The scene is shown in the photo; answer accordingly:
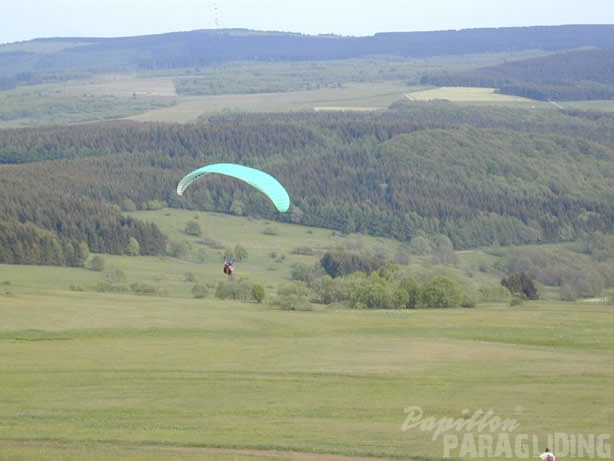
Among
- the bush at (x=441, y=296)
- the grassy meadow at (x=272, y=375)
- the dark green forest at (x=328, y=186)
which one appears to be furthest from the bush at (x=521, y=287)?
the dark green forest at (x=328, y=186)

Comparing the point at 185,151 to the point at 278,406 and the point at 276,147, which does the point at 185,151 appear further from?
the point at 278,406

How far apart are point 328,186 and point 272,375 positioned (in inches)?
4904

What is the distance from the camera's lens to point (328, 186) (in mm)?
170375

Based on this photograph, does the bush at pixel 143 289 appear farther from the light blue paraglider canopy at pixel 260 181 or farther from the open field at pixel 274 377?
the light blue paraglider canopy at pixel 260 181

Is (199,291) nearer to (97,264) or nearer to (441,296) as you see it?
(441,296)

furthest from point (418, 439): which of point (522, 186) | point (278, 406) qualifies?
point (522, 186)

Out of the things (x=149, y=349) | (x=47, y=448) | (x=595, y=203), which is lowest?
(x=595, y=203)

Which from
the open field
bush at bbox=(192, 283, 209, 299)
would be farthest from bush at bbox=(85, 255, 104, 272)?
the open field

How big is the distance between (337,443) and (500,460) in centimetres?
528

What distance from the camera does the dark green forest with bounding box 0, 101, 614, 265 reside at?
397 ft

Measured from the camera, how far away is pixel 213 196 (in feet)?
517

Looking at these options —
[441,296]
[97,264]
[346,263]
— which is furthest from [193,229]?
[441,296]

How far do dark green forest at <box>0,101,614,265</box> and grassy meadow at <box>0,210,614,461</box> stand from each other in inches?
1530

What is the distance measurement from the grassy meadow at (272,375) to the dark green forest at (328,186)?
38873 millimetres
